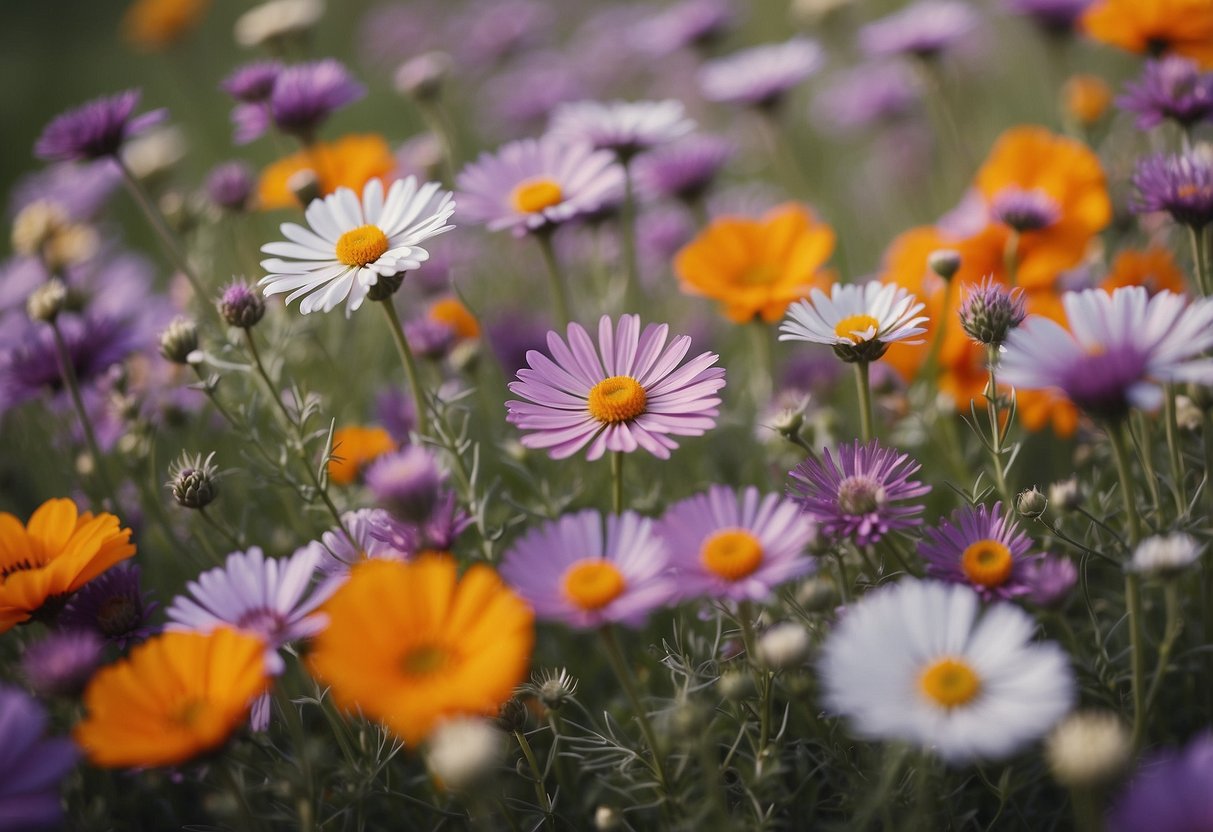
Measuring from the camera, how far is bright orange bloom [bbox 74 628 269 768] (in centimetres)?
98

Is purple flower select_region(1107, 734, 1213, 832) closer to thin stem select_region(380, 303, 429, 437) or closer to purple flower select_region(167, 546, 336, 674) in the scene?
purple flower select_region(167, 546, 336, 674)

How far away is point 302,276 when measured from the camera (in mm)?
1433

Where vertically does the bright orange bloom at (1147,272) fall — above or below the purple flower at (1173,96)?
below

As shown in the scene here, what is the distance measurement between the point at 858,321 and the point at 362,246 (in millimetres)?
727

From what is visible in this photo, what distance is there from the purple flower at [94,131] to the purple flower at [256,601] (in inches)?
39.7

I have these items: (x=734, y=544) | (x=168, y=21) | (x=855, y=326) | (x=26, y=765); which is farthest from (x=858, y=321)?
(x=168, y=21)

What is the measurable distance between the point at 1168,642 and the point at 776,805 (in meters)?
0.52

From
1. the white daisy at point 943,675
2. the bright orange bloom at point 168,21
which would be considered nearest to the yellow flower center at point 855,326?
the white daisy at point 943,675

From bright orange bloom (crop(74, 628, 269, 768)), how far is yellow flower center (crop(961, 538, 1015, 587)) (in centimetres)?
83

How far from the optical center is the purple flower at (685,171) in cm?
232

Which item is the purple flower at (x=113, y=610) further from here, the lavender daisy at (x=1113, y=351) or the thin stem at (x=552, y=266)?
the lavender daisy at (x=1113, y=351)

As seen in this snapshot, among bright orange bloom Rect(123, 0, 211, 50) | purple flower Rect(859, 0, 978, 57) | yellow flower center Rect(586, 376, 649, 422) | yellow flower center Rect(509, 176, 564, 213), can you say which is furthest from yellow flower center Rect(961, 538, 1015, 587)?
bright orange bloom Rect(123, 0, 211, 50)

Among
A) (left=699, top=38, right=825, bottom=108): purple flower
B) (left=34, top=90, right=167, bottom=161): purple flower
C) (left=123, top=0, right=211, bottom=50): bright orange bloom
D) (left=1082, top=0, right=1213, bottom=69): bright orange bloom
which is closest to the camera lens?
(left=34, top=90, right=167, bottom=161): purple flower

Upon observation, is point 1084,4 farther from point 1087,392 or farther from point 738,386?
point 1087,392
